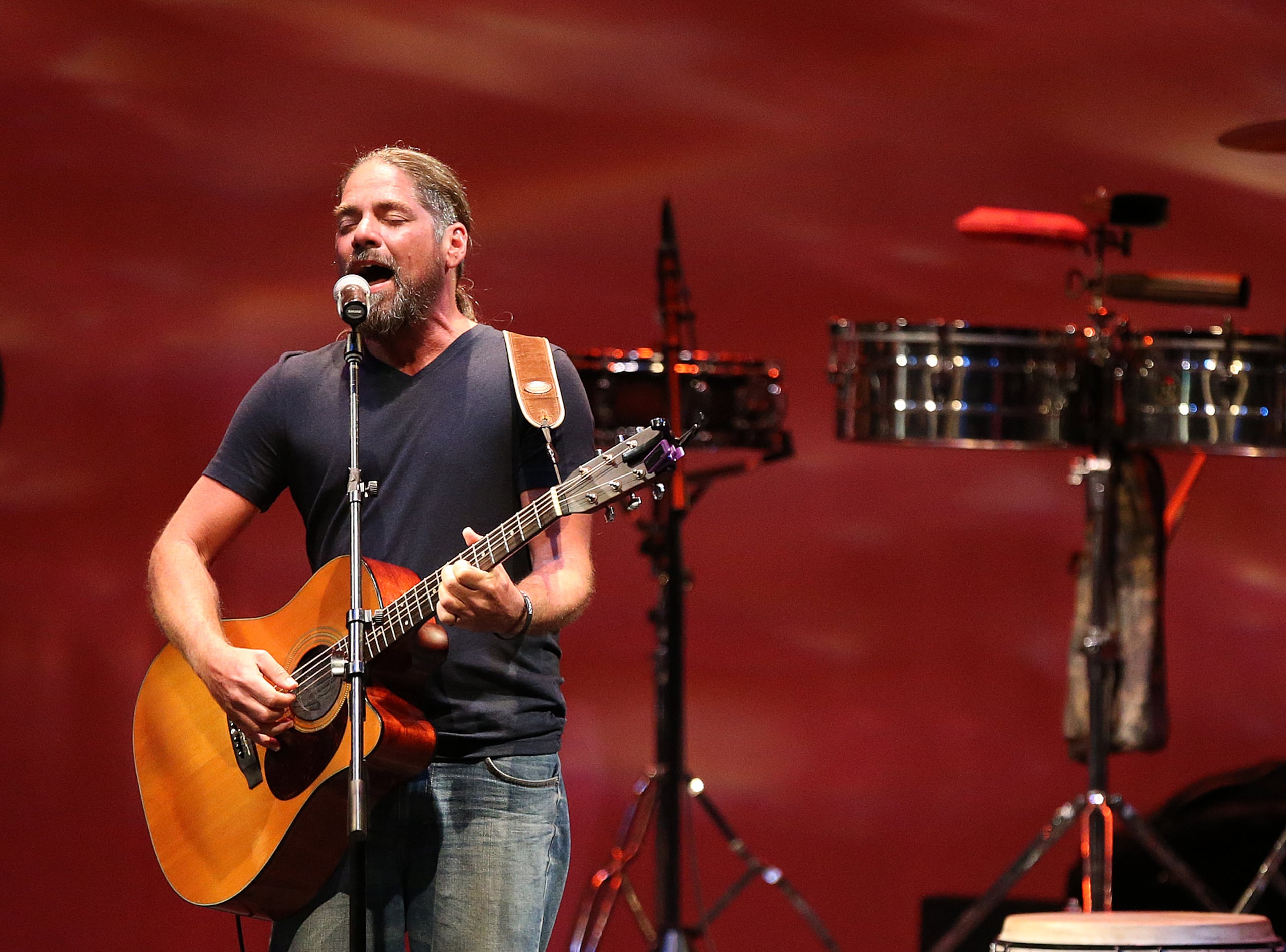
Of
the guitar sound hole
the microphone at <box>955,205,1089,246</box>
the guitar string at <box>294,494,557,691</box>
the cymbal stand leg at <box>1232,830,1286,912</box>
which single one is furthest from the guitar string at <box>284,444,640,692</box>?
the cymbal stand leg at <box>1232,830,1286,912</box>

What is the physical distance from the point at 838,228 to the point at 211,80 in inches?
89.2

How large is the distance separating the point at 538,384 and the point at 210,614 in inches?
28.6

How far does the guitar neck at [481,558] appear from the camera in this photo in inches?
104

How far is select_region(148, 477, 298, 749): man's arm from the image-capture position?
2754 mm

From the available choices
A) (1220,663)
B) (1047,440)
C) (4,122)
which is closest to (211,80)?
(4,122)

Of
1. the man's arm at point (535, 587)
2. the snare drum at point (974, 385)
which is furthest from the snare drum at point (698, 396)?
the man's arm at point (535, 587)

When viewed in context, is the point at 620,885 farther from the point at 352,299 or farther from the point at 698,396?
the point at 352,299

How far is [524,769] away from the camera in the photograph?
2754mm

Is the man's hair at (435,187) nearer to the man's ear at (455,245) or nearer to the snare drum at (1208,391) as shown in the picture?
the man's ear at (455,245)

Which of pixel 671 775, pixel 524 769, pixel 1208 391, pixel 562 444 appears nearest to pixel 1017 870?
pixel 671 775

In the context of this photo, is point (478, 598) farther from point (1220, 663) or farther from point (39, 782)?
point (1220, 663)

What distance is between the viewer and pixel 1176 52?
5988 mm

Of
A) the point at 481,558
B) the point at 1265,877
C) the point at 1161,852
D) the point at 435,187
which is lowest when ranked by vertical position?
the point at 1265,877

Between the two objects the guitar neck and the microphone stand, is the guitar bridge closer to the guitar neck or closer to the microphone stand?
the microphone stand
